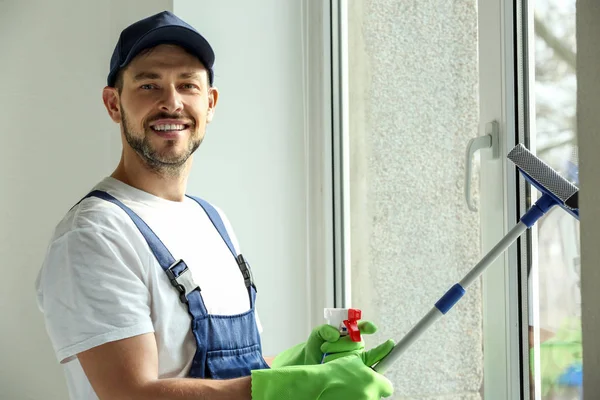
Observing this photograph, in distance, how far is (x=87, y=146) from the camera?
210 cm

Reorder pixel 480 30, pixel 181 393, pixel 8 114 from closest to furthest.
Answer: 1. pixel 181 393
2. pixel 480 30
3. pixel 8 114

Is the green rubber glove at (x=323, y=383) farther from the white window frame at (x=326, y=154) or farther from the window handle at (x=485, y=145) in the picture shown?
the white window frame at (x=326, y=154)

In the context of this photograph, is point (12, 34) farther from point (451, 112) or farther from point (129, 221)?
point (451, 112)

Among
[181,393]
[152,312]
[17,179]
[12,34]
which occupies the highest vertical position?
[12,34]

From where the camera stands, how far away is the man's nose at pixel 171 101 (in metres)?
1.47

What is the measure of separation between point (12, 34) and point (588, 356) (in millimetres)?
1869

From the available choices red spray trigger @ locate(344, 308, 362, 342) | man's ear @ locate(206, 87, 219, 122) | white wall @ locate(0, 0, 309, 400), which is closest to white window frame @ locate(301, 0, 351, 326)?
white wall @ locate(0, 0, 309, 400)

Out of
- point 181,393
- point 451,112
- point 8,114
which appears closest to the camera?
point 181,393

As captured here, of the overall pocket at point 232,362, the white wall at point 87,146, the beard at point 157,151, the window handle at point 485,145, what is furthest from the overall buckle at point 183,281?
the white wall at point 87,146

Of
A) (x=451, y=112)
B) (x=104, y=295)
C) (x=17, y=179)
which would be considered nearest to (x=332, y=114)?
(x=451, y=112)

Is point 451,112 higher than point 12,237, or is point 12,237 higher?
point 451,112

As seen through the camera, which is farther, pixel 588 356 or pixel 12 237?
pixel 12 237

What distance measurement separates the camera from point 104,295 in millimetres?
1209

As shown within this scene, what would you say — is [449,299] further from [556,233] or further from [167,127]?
[167,127]
